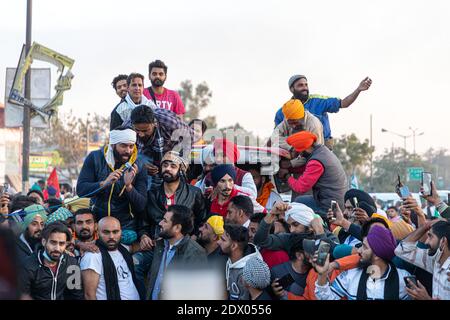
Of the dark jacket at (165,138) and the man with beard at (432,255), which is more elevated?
the dark jacket at (165,138)

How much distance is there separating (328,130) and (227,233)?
340cm

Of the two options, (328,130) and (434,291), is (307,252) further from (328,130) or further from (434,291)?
(328,130)

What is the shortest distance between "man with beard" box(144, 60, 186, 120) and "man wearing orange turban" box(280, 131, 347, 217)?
1842mm

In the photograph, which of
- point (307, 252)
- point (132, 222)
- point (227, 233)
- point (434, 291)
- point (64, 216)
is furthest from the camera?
point (64, 216)

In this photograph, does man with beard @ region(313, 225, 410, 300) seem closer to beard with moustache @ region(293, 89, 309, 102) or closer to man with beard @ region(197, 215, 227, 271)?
man with beard @ region(197, 215, 227, 271)

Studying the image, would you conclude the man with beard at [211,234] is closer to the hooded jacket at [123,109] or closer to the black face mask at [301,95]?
the hooded jacket at [123,109]

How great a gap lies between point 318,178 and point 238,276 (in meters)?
1.89

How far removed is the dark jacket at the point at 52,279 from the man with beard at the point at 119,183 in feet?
2.74

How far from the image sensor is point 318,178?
7.49m

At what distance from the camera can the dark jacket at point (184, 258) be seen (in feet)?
19.9

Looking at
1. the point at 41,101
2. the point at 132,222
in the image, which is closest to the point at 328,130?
the point at 132,222

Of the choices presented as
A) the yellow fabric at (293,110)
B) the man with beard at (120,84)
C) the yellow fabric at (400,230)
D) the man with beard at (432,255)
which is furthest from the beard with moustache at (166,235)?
the man with beard at (120,84)

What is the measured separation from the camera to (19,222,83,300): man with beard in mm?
5832

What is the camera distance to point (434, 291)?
5.18 metres
